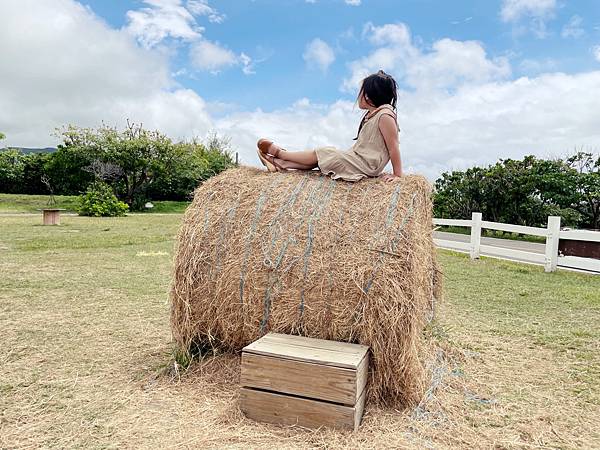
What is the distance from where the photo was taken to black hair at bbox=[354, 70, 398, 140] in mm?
3787

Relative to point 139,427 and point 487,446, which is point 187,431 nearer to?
point 139,427

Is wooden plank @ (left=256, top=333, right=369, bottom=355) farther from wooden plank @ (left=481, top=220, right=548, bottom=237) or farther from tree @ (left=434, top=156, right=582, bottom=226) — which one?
tree @ (left=434, top=156, right=582, bottom=226)

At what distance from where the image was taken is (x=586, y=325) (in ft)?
17.3

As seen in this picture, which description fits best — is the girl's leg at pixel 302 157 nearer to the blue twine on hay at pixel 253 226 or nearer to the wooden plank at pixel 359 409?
the blue twine on hay at pixel 253 226

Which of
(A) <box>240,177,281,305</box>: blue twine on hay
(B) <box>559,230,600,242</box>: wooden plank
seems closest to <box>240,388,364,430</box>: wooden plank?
(A) <box>240,177,281,305</box>: blue twine on hay

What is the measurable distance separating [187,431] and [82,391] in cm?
102

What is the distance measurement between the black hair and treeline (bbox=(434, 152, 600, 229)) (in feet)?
49.8

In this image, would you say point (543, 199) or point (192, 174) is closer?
point (543, 199)

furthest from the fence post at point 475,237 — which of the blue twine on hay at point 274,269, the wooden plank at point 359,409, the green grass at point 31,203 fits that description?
the green grass at point 31,203

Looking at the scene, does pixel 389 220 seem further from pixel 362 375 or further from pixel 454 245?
pixel 454 245

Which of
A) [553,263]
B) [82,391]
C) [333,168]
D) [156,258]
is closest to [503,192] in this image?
[553,263]

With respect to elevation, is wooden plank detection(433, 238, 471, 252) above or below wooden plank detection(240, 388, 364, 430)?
above

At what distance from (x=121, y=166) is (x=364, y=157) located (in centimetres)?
2670

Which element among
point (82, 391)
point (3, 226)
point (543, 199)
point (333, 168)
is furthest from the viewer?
point (543, 199)
